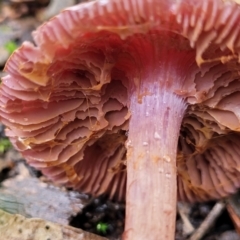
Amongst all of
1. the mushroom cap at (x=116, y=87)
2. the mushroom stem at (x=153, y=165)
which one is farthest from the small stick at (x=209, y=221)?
the mushroom stem at (x=153, y=165)

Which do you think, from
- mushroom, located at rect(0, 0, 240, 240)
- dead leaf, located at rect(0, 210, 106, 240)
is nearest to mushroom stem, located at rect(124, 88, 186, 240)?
mushroom, located at rect(0, 0, 240, 240)

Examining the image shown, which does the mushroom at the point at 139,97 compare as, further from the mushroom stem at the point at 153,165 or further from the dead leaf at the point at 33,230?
the dead leaf at the point at 33,230

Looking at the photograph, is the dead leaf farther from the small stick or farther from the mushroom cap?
the small stick

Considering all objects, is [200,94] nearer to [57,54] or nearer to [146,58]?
[146,58]

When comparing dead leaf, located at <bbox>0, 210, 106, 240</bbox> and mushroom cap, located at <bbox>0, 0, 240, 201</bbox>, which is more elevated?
mushroom cap, located at <bbox>0, 0, 240, 201</bbox>

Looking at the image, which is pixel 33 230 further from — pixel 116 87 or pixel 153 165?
pixel 116 87

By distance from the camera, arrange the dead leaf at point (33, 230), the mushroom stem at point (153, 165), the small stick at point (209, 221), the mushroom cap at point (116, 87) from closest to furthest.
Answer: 1. the mushroom cap at point (116, 87)
2. the mushroom stem at point (153, 165)
3. the dead leaf at point (33, 230)
4. the small stick at point (209, 221)

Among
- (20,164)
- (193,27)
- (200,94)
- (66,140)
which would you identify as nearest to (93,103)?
(66,140)
